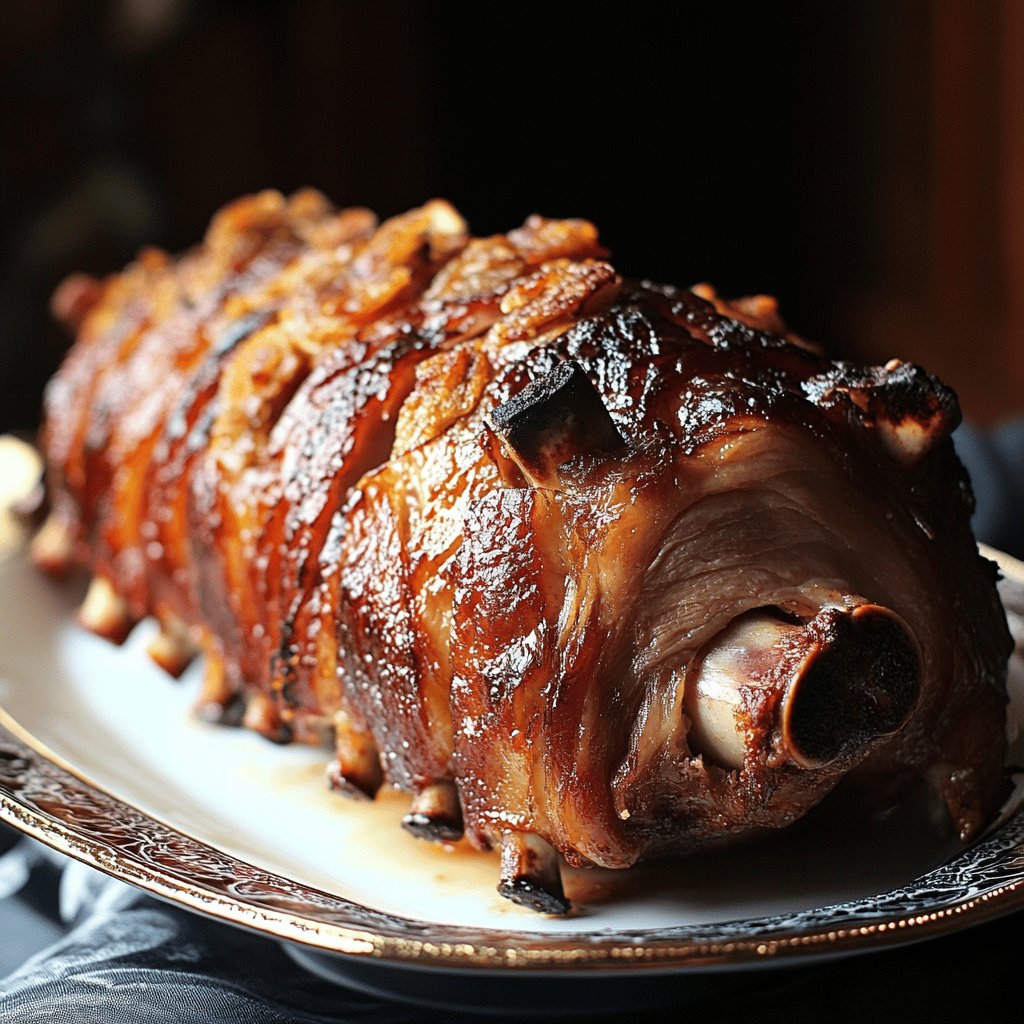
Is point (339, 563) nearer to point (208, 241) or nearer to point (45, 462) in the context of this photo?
point (208, 241)

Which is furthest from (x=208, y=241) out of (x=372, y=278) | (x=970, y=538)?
(x=970, y=538)

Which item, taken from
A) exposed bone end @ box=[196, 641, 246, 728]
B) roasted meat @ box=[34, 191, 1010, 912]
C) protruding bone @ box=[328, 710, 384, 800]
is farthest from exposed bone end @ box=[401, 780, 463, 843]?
exposed bone end @ box=[196, 641, 246, 728]

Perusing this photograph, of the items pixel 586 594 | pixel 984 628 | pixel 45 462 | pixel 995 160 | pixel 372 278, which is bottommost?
pixel 995 160

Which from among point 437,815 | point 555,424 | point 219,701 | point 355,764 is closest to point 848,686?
point 555,424

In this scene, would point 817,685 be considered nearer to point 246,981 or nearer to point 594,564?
point 594,564

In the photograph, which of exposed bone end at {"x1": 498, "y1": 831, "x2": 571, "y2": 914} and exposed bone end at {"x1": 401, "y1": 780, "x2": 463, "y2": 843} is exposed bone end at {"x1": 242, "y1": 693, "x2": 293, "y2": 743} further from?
exposed bone end at {"x1": 498, "y1": 831, "x2": 571, "y2": 914}

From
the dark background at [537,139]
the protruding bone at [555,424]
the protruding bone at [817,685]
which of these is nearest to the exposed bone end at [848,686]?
the protruding bone at [817,685]
